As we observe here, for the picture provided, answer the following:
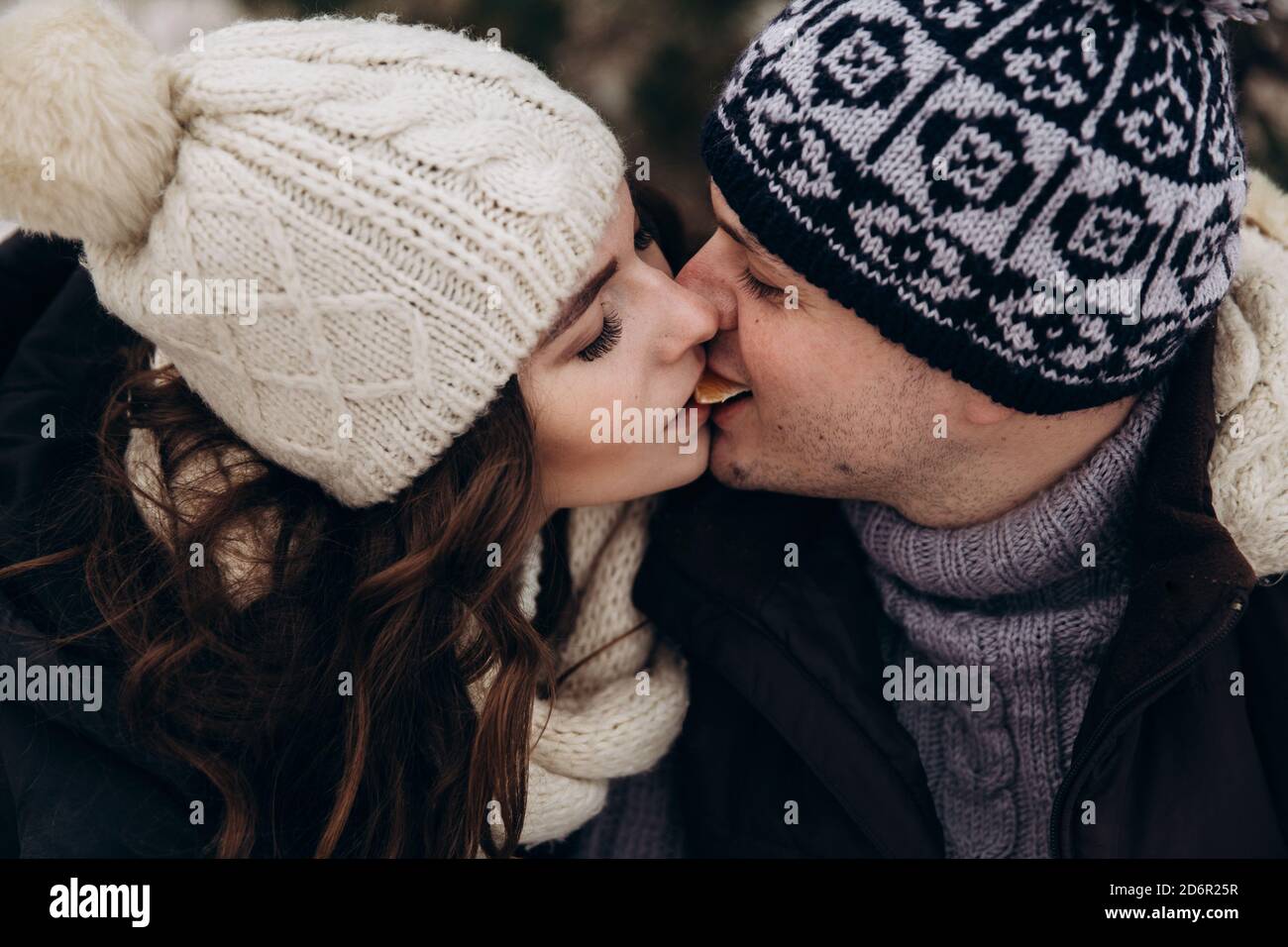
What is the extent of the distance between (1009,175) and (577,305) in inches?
29.0

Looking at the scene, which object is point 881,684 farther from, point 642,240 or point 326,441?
point 326,441

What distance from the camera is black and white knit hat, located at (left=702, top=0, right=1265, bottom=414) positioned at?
1.54 metres

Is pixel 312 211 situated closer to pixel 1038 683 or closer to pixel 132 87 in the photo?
pixel 132 87

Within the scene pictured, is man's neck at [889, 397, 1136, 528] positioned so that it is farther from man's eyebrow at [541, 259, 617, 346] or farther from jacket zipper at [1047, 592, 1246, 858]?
man's eyebrow at [541, 259, 617, 346]

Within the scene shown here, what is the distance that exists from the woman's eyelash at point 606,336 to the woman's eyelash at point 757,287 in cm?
29

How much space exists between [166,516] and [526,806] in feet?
2.96

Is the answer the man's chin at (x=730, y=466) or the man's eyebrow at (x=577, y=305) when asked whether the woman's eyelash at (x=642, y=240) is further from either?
the man's chin at (x=730, y=466)

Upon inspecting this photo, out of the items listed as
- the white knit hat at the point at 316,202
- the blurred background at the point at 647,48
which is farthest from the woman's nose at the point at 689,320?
the blurred background at the point at 647,48

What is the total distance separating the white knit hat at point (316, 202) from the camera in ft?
4.96

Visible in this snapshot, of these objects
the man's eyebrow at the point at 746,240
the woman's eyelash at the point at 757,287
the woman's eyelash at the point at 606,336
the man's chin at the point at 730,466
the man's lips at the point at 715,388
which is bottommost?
the man's chin at the point at 730,466

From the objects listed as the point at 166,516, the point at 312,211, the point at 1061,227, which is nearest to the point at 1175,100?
the point at 1061,227

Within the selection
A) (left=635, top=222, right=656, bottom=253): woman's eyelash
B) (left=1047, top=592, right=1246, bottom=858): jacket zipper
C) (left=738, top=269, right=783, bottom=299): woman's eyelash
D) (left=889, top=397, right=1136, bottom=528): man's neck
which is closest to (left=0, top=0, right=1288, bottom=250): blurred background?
(left=635, top=222, right=656, bottom=253): woman's eyelash

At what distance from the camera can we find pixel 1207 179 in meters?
1.60

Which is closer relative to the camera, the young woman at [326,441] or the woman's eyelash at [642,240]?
the young woman at [326,441]
